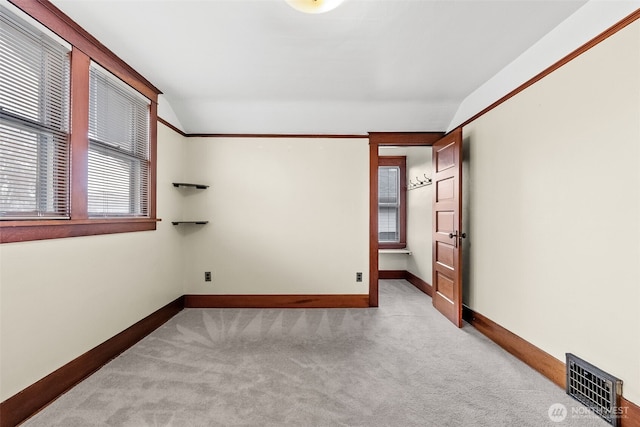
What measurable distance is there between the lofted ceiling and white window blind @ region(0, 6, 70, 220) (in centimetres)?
32

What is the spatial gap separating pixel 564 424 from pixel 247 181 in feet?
11.5

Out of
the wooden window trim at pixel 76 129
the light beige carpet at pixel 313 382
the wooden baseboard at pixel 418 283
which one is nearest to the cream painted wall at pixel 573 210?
the light beige carpet at pixel 313 382

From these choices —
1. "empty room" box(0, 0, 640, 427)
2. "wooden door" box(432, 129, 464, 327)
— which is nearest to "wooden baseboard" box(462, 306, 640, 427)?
"empty room" box(0, 0, 640, 427)

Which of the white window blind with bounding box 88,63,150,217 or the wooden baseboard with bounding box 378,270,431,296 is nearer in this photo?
the white window blind with bounding box 88,63,150,217

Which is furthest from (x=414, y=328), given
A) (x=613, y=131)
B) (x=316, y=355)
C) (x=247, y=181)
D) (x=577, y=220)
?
(x=247, y=181)

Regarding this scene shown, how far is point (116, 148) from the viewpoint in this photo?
8.05 feet

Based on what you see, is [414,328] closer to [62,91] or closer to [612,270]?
[612,270]

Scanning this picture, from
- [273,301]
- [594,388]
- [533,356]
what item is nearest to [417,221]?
[273,301]

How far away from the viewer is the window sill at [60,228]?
1570mm

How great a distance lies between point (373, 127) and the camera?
Answer: 366 centimetres

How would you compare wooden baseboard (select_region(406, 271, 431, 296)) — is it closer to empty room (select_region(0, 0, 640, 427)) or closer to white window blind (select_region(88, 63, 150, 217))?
empty room (select_region(0, 0, 640, 427))

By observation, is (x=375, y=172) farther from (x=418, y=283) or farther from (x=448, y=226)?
(x=418, y=283)

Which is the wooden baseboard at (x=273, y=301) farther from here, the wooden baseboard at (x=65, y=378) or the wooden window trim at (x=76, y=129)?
the wooden window trim at (x=76, y=129)

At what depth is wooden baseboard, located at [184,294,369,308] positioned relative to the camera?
3717 millimetres
